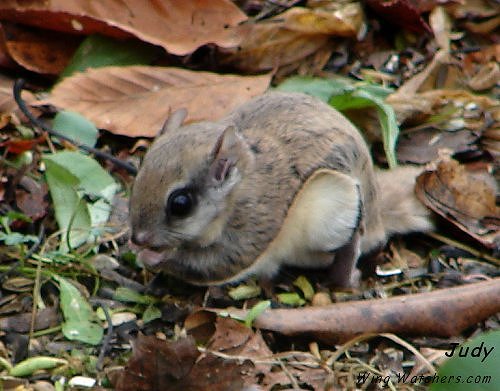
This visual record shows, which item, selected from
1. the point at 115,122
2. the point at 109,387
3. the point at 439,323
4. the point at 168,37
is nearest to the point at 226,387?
the point at 109,387

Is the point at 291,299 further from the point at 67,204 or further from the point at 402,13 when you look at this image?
the point at 402,13

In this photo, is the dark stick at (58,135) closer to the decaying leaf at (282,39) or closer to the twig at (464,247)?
the decaying leaf at (282,39)

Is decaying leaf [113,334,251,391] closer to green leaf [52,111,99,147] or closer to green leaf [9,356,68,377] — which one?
green leaf [9,356,68,377]

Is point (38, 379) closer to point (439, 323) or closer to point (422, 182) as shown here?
point (439, 323)

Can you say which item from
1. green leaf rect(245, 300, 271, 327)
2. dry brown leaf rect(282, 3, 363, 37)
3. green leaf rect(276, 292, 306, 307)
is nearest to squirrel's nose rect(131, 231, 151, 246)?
green leaf rect(245, 300, 271, 327)

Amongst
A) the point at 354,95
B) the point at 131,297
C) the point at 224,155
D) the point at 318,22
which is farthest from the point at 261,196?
the point at 318,22

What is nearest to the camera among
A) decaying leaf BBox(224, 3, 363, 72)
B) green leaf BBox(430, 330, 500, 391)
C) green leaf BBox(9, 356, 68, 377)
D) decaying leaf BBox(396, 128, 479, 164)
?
green leaf BBox(430, 330, 500, 391)
